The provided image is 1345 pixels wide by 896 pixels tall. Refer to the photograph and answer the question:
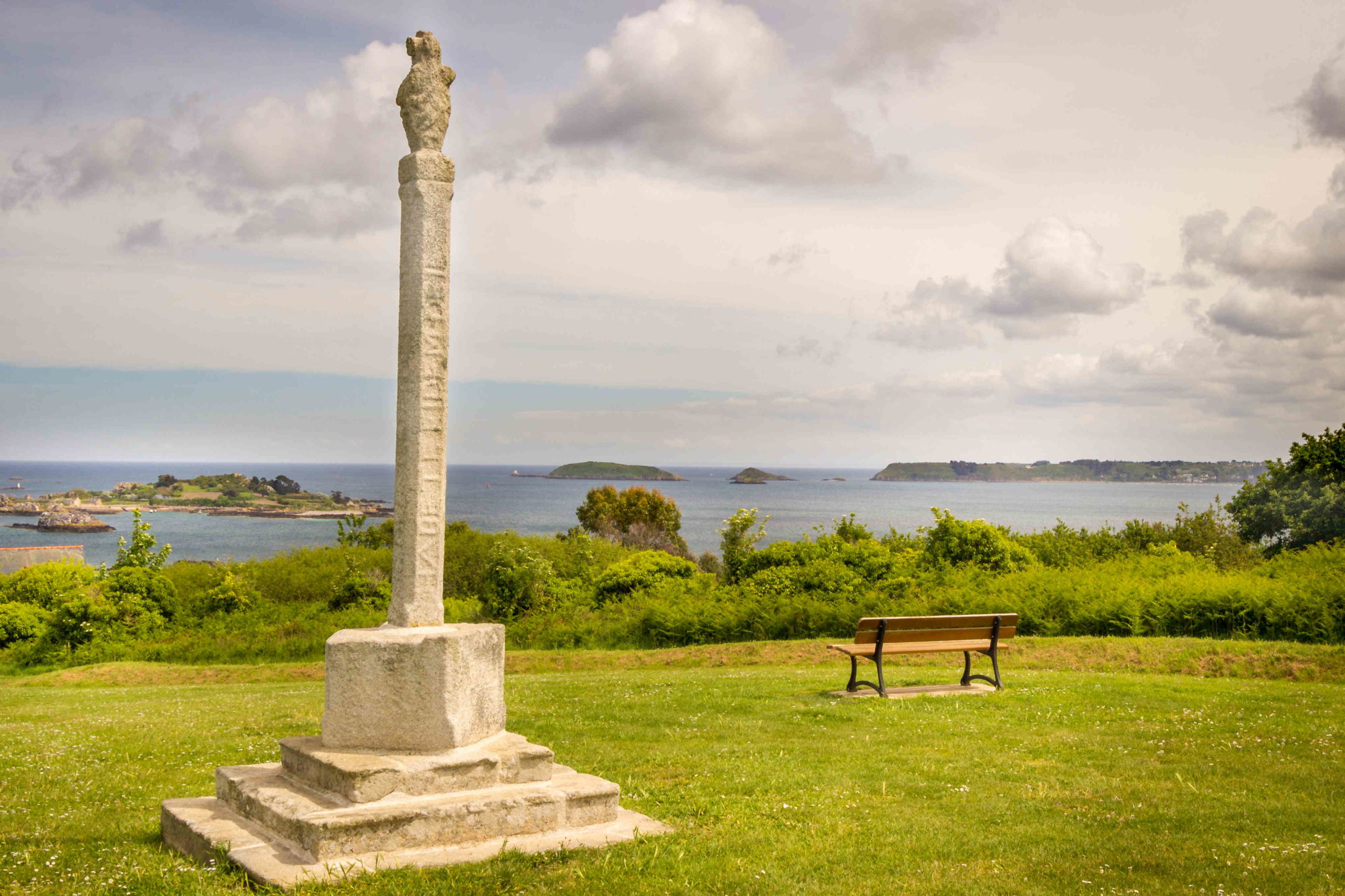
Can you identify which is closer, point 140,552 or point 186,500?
point 140,552

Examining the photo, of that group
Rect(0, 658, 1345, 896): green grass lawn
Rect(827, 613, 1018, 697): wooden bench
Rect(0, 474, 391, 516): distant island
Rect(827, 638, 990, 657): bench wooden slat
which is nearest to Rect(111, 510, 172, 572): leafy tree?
Rect(0, 658, 1345, 896): green grass lawn

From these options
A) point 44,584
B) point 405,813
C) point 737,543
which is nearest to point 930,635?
point 405,813

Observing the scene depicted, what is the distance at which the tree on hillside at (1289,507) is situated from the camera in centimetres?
2242

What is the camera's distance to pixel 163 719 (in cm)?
956

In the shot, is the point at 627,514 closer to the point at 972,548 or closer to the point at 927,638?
the point at 972,548

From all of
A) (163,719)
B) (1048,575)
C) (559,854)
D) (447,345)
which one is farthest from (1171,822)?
(1048,575)

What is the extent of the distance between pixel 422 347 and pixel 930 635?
6679 millimetres

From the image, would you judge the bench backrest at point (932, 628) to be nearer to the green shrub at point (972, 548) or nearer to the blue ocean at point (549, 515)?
the green shrub at point (972, 548)

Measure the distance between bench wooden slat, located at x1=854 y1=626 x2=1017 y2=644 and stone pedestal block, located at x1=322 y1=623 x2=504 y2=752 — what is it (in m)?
5.68

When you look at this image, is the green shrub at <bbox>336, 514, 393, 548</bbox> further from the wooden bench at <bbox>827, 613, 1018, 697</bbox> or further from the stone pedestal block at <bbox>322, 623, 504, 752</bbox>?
the stone pedestal block at <bbox>322, 623, 504, 752</bbox>

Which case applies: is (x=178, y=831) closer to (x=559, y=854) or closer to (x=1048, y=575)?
(x=559, y=854)

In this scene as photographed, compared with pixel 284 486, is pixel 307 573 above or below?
below

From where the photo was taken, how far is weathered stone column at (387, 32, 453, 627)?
566 cm

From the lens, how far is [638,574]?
1847cm
